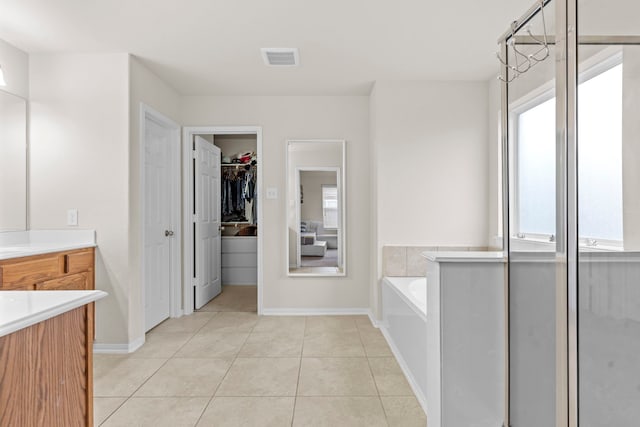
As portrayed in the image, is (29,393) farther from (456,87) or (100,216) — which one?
(456,87)

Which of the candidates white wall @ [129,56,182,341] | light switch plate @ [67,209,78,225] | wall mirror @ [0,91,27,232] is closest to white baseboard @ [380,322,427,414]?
white wall @ [129,56,182,341]

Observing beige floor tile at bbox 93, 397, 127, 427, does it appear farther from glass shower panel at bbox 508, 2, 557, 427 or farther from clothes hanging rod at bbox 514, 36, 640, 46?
clothes hanging rod at bbox 514, 36, 640, 46

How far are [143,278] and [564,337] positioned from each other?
10.1 feet

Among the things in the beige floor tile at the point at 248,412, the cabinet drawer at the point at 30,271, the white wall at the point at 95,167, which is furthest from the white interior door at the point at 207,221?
the beige floor tile at the point at 248,412

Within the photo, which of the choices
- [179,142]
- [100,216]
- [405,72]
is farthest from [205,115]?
[405,72]

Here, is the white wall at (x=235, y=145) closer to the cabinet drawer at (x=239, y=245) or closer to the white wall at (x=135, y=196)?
the cabinet drawer at (x=239, y=245)

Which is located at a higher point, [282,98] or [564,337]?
[282,98]

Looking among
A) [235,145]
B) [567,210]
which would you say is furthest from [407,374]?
[235,145]

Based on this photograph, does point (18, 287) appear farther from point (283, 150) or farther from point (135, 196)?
Answer: point (283, 150)

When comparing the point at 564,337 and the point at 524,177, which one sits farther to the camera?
the point at 524,177

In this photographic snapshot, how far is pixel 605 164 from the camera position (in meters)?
1.06

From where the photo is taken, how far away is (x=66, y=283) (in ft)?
8.79

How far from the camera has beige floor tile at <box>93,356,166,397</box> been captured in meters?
2.41

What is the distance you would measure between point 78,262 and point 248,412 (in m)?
1.74
